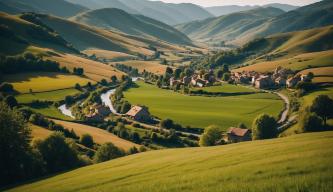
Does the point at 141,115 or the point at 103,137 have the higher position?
the point at 141,115

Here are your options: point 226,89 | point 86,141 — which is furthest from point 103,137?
point 226,89

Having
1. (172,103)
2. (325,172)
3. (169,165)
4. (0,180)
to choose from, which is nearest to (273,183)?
(325,172)

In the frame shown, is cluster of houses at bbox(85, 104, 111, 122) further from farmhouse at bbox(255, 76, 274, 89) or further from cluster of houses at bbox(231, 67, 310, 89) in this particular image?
cluster of houses at bbox(231, 67, 310, 89)

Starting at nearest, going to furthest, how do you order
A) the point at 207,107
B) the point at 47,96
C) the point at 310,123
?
the point at 310,123 → the point at 207,107 → the point at 47,96

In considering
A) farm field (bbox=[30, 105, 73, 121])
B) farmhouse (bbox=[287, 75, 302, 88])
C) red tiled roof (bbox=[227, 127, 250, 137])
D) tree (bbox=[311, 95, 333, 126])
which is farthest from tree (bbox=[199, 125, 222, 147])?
farmhouse (bbox=[287, 75, 302, 88])

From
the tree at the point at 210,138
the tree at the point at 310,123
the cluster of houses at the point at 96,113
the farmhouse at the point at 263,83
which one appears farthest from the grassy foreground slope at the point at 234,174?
the farmhouse at the point at 263,83

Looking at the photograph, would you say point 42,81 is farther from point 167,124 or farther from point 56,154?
point 56,154
